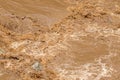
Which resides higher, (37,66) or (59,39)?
(59,39)

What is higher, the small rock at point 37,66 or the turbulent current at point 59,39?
the turbulent current at point 59,39

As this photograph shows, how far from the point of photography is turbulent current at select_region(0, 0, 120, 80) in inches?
304

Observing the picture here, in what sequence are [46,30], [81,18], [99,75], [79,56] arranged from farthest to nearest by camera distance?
[81,18] < [46,30] < [79,56] < [99,75]

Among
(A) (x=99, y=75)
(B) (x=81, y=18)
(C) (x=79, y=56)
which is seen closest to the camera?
(A) (x=99, y=75)

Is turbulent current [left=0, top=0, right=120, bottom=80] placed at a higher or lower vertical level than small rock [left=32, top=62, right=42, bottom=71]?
higher

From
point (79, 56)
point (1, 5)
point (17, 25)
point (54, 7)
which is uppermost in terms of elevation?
point (54, 7)

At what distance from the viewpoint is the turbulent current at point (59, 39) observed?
7727mm

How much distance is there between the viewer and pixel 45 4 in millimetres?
10945

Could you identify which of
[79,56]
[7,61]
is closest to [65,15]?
[79,56]

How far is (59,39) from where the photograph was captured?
9094 millimetres

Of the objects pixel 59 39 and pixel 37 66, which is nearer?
pixel 37 66

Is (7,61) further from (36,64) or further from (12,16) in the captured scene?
(12,16)

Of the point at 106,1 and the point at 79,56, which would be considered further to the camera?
the point at 106,1

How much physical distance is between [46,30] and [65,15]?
1.15 metres
